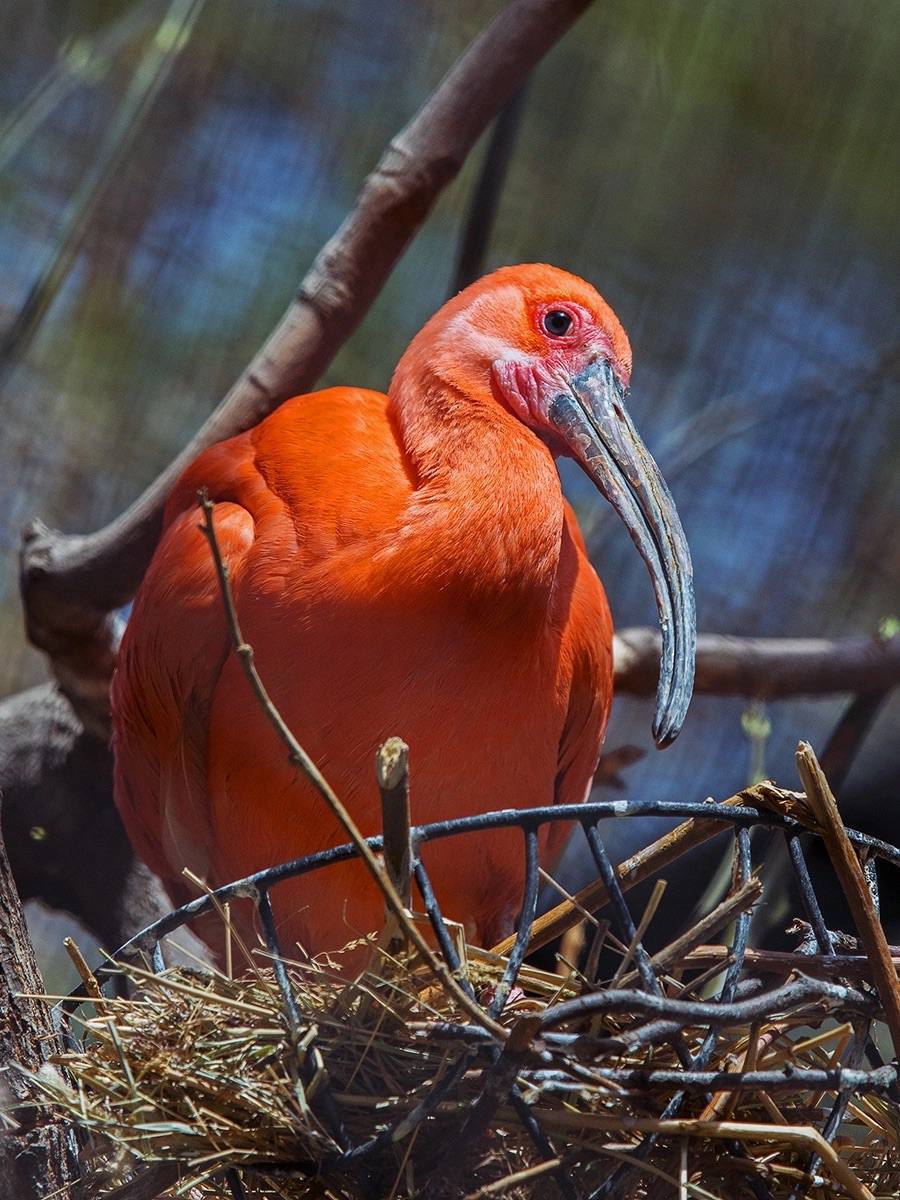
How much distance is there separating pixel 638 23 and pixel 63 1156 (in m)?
1.53

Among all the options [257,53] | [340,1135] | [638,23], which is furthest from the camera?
[638,23]

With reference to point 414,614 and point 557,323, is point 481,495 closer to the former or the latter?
point 414,614

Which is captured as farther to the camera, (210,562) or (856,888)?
(210,562)

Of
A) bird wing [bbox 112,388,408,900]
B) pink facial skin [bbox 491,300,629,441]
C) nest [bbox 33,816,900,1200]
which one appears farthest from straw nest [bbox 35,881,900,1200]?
pink facial skin [bbox 491,300,629,441]

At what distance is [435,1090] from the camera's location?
0.71 metres

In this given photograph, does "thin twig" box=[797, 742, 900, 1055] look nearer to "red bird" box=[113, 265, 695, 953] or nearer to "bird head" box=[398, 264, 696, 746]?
"red bird" box=[113, 265, 695, 953]

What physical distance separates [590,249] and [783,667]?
0.62m

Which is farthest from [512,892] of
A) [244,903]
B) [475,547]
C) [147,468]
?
[147,468]

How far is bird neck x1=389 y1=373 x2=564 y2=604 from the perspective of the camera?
1.15 m

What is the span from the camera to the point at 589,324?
1302mm

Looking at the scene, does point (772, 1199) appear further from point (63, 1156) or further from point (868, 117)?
point (868, 117)

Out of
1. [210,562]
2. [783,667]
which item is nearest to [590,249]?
[783,667]

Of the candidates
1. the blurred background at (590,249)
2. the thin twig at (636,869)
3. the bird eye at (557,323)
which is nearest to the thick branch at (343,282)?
the blurred background at (590,249)

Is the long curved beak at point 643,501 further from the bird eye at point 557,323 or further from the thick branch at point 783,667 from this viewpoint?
the thick branch at point 783,667
